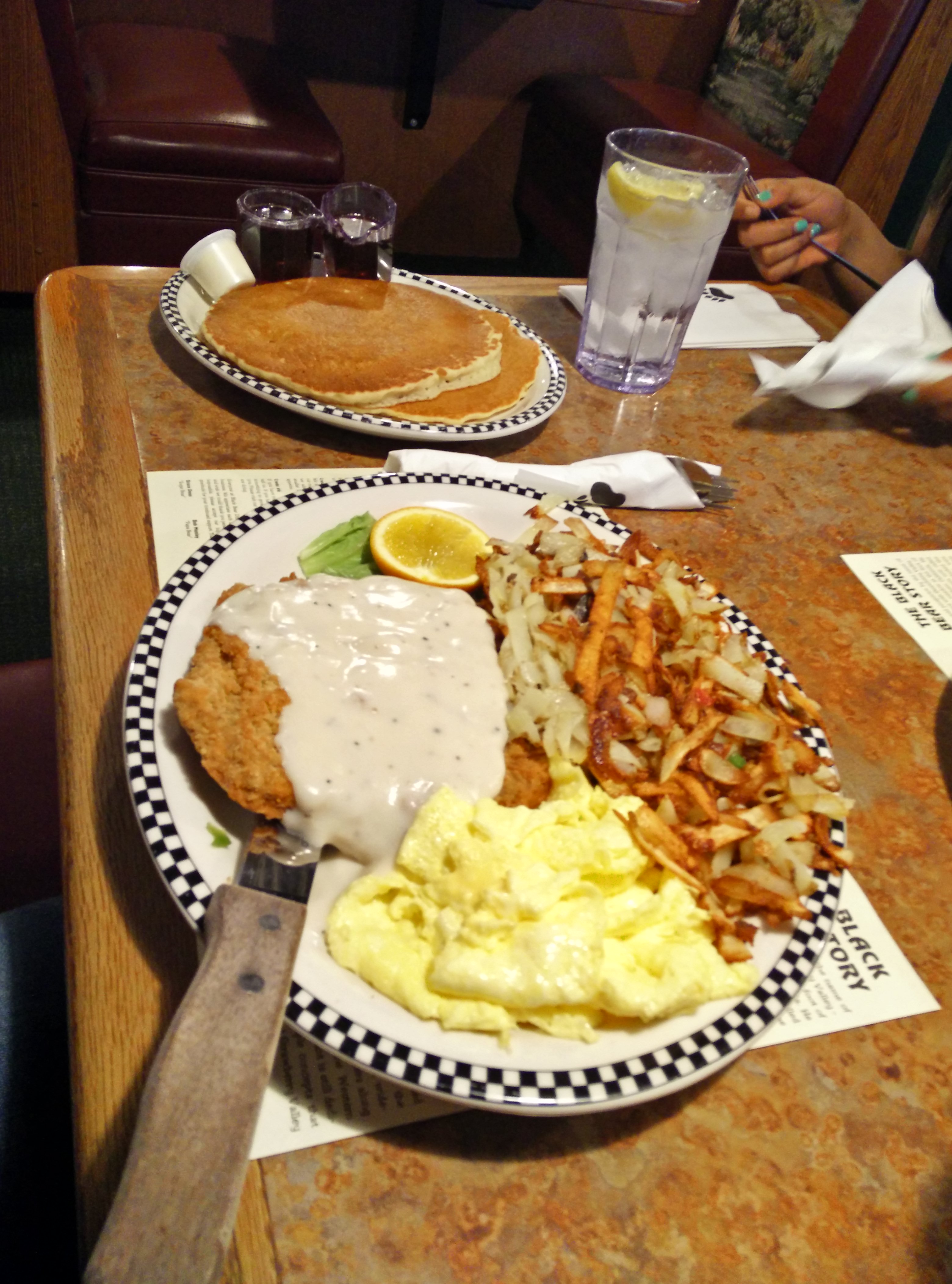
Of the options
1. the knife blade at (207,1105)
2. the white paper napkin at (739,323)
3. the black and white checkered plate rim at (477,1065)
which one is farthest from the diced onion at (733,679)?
the white paper napkin at (739,323)

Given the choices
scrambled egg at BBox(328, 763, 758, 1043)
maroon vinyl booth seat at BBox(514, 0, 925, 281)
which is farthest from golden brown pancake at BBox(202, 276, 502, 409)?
maroon vinyl booth seat at BBox(514, 0, 925, 281)

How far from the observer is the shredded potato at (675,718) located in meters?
1.00

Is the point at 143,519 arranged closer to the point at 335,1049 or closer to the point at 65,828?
the point at 65,828

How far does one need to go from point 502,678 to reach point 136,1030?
1.89 feet

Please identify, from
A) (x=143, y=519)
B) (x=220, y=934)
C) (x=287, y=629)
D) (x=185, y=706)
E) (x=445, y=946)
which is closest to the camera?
(x=220, y=934)

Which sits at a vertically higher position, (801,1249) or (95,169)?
(801,1249)

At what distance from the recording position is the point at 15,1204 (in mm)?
1032

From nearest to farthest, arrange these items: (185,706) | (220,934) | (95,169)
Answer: (220,934)
(185,706)
(95,169)

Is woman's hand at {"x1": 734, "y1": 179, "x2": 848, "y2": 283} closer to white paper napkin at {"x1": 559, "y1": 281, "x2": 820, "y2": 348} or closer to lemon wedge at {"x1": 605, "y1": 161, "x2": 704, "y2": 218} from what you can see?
white paper napkin at {"x1": 559, "y1": 281, "x2": 820, "y2": 348}

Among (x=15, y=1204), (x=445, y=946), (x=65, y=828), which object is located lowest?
(x=15, y=1204)

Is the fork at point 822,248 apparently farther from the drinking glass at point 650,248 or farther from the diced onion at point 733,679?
the diced onion at point 733,679

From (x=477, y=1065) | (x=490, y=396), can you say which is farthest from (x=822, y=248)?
(x=477, y=1065)

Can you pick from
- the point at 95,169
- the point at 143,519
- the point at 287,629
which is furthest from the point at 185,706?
the point at 95,169

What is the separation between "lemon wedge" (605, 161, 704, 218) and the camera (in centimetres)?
187
